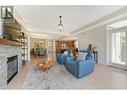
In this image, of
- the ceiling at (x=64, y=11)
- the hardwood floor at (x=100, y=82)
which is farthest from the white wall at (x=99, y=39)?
the hardwood floor at (x=100, y=82)

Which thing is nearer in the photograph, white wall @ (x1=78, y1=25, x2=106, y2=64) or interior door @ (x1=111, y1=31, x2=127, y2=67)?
interior door @ (x1=111, y1=31, x2=127, y2=67)

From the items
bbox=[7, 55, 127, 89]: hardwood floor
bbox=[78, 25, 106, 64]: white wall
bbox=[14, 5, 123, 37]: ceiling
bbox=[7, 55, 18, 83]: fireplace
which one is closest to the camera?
bbox=[7, 55, 127, 89]: hardwood floor

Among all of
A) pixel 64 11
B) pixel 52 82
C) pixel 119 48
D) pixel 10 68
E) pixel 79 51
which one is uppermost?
pixel 64 11

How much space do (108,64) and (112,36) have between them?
60.2 inches

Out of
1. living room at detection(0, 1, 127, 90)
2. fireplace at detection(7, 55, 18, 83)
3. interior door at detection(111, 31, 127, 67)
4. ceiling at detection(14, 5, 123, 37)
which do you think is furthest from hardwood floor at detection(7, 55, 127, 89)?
ceiling at detection(14, 5, 123, 37)

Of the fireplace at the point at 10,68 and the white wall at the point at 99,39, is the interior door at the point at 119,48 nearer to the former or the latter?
the white wall at the point at 99,39

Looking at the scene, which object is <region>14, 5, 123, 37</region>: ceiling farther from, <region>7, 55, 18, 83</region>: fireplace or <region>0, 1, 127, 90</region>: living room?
<region>7, 55, 18, 83</region>: fireplace

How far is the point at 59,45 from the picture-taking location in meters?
16.5

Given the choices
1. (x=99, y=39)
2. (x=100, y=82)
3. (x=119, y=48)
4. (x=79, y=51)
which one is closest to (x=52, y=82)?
(x=100, y=82)

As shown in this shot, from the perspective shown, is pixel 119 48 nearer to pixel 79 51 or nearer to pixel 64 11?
pixel 79 51

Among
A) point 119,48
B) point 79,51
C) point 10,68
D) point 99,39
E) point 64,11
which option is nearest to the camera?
point 10,68

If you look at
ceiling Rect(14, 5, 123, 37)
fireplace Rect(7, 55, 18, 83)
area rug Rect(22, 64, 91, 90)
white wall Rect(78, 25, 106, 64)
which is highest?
ceiling Rect(14, 5, 123, 37)

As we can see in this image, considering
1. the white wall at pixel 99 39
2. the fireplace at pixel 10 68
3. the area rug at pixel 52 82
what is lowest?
the area rug at pixel 52 82

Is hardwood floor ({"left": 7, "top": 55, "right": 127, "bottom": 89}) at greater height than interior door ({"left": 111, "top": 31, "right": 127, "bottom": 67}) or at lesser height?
lesser
